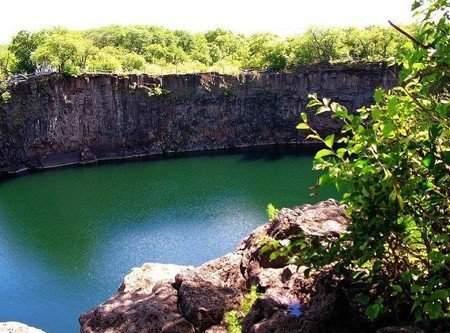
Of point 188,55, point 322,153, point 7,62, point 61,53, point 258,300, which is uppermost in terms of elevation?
point 322,153

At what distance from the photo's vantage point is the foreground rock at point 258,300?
17.0 ft

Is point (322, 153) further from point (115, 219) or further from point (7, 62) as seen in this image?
point (7, 62)

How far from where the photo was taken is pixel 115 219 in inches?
1185

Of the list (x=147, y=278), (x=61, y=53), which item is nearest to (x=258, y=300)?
(x=147, y=278)

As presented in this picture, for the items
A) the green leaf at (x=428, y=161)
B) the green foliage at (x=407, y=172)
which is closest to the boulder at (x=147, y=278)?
the green foliage at (x=407, y=172)

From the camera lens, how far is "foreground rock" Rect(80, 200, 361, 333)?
17.0ft

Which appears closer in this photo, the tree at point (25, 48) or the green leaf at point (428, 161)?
the green leaf at point (428, 161)

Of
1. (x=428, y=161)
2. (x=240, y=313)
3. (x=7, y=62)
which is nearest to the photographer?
(x=428, y=161)

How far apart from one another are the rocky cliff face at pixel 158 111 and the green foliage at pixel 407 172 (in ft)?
144

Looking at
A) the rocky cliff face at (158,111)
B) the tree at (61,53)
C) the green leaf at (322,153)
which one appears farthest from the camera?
the tree at (61,53)

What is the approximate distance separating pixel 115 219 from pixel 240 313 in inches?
972

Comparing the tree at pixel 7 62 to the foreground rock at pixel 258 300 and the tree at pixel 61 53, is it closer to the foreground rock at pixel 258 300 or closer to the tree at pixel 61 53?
the tree at pixel 61 53

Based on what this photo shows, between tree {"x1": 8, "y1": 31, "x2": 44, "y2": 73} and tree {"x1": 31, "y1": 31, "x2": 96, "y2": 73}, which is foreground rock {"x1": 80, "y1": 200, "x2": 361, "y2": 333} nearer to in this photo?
tree {"x1": 31, "y1": 31, "x2": 96, "y2": 73}

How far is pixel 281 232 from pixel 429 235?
11.7 ft
